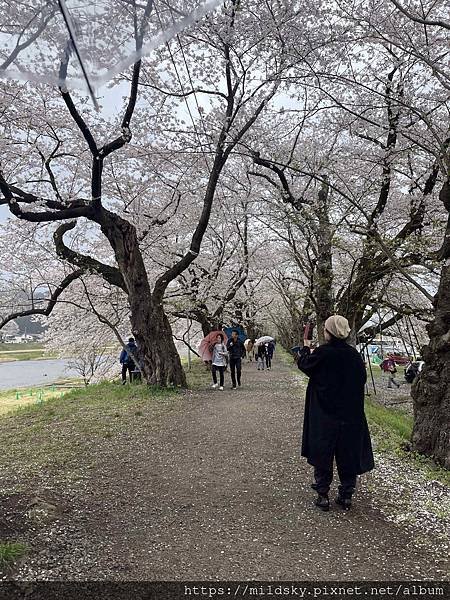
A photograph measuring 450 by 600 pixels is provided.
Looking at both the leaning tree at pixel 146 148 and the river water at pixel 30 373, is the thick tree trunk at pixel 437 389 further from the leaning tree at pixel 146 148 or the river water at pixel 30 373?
the river water at pixel 30 373

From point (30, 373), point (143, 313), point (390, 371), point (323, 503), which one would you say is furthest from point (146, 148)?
point (30, 373)

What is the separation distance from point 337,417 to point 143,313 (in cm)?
726

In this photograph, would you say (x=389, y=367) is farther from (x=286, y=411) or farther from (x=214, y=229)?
(x=286, y=411)

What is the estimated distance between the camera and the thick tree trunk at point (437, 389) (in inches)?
199

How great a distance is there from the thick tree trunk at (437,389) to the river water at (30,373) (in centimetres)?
3318

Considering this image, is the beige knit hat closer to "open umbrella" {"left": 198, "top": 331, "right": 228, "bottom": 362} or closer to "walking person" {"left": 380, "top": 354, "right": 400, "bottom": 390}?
"open umbrella" {"left": 198, "top": 331, "right": 228, "bottom": 362}

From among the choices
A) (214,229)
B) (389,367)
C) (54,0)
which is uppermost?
(214,229)

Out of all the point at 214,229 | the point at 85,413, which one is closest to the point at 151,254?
the point at 214,229

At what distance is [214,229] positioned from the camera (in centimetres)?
1784

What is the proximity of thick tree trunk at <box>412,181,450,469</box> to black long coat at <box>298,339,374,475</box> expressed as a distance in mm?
1472

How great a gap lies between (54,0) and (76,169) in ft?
30.0

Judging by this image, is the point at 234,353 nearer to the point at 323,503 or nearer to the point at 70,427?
the point at 70,427

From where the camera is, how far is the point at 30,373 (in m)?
46.0

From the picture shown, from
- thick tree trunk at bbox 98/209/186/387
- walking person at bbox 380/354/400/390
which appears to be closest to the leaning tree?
thick tree trunk at bbox 98/209/186/387
